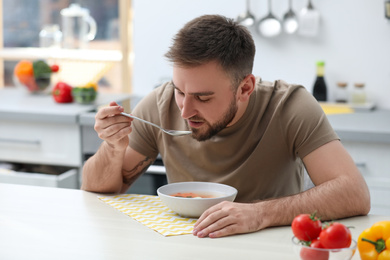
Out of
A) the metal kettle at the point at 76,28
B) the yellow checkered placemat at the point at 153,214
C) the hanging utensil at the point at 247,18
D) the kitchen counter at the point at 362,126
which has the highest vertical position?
the hanging utensil at the point at 247,18

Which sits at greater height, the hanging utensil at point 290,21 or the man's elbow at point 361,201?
the hanging utensil at point 290,21

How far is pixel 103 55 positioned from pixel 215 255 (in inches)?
101

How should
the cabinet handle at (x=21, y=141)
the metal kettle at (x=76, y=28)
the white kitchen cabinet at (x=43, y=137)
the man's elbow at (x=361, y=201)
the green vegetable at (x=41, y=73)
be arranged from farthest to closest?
the metal kettle at (x=76, y=28), the green vegetable at (x=41, y=73), the cabinet handle at (x=21, y=141), the white kitchen cabinet at (x=43, y=137), the man's elbow at (x=361, y=201)

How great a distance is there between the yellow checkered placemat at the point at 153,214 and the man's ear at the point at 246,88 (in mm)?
372

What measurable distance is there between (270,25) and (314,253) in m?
2.03

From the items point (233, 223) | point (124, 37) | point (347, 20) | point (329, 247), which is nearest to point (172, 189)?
point (233, 223)

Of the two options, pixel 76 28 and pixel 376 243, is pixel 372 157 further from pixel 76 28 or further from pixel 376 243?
pixel 76 28

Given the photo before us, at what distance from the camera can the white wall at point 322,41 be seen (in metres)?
2.97

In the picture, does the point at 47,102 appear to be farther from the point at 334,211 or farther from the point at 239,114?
the point at 334,211

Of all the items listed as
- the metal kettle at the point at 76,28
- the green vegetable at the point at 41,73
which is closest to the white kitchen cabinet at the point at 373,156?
the green vegetable at the point at 41,73

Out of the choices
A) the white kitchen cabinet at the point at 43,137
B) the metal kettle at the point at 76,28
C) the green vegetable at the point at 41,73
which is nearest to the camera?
the white kitchen cabinet at the point at 43,137

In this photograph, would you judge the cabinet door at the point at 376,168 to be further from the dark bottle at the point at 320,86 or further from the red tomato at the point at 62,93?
the red tomato at the point at 62,93

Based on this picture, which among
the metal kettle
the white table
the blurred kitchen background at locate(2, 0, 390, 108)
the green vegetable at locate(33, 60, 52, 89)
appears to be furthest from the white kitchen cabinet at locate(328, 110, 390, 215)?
the metal kettle

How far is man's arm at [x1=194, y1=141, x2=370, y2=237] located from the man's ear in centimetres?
24
